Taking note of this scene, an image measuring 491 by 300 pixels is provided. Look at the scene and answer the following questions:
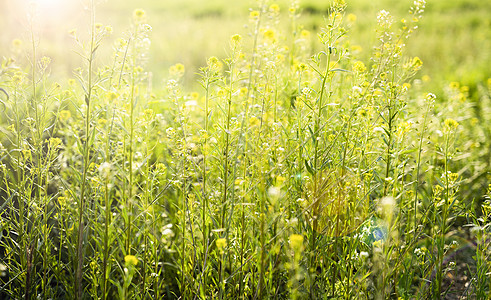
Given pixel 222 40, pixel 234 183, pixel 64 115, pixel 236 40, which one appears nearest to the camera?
pixel 234 183

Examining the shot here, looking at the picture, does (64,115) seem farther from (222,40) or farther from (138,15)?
(222,40)

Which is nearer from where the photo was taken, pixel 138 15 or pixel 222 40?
pixel 138 15

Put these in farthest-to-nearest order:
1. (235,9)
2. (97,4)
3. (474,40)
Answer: (235,9) → (474,40) → (97,4)

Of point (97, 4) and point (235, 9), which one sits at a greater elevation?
point (235, 9)

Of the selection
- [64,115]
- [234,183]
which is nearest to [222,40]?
[64,115]

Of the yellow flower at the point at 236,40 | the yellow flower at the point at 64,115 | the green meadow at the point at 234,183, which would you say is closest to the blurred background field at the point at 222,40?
the yellow flower at the point at 236,40

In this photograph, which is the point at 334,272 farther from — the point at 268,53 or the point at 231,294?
the point at 268,53

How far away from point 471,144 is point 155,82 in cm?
392

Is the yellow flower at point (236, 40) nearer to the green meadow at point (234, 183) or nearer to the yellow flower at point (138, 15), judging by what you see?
the green meadow at point (234, 183)

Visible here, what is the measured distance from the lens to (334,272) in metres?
1.92

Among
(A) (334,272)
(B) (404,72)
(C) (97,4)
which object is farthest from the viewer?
(B) (404,72)

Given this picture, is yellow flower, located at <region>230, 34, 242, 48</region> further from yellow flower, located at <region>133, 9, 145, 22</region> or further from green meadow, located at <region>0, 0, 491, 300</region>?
yellow flower, located at <region>133, 9, 145, 22</region>

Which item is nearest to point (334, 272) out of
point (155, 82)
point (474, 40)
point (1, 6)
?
point (155, 82)

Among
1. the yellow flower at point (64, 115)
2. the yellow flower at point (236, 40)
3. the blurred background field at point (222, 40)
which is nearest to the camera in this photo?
the yellow flower at point (236, 40)
